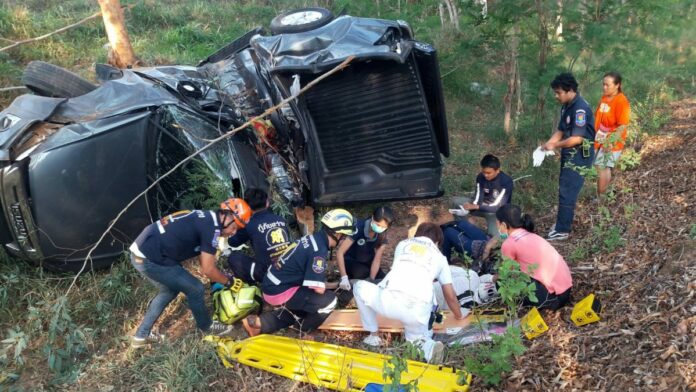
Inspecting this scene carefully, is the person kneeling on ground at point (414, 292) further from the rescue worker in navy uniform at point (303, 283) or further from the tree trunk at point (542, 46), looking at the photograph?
the tree trunk at point (542, 46)

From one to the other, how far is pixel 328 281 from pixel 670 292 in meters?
2.61

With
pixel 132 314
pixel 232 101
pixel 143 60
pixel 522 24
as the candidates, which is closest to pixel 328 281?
pixel 132 314

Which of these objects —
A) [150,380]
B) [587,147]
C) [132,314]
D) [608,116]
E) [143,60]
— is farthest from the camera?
[143,60]

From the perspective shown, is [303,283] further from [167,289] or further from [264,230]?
[167,289]

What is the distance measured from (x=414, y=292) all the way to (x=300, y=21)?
322cm

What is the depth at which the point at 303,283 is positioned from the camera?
386 cm

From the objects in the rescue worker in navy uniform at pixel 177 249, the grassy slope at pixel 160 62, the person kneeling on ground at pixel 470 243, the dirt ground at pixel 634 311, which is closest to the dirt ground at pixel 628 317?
the dirt ground at pixel 634 311

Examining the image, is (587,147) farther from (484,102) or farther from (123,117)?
(484,102)

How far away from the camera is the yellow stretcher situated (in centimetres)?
324

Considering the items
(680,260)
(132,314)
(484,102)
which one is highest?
(680,260)

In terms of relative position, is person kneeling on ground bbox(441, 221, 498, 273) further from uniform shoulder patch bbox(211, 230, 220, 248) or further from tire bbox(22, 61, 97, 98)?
tire bbox(22, 61, 97, 98)

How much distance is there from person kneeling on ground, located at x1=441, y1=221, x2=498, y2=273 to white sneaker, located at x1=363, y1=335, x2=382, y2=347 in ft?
3.73

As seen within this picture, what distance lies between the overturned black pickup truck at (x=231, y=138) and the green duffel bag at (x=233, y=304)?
89 centimetres

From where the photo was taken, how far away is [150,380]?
11.5ft
